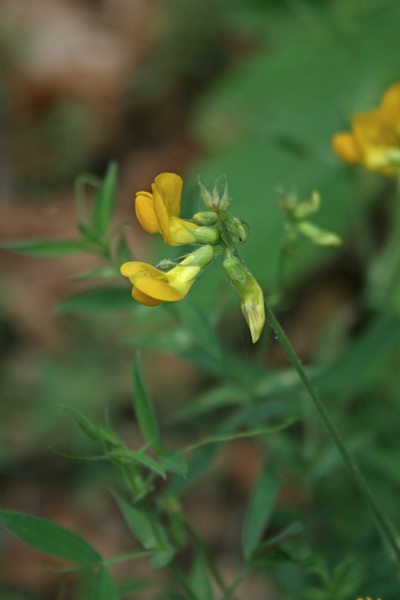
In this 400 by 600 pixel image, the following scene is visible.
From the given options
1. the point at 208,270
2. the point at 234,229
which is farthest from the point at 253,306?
the point at 208,270

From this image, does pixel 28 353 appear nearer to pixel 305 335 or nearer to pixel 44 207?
pixel 44 207

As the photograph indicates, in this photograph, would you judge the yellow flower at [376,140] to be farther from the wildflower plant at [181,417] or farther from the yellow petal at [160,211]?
the yellow petal at [160,211]

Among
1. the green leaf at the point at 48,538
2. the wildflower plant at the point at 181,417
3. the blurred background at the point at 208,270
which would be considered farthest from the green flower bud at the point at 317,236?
the green leaf at the point at 48,538

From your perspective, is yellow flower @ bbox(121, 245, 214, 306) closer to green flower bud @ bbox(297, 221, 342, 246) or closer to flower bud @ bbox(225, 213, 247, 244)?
flower bud @ bbox(225, 213, 247, 244)

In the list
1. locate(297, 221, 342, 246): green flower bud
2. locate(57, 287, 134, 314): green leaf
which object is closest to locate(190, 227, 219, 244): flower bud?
locate(297, 221, 342, 246): green flower bud

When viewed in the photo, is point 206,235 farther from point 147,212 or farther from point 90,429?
point 90,429
